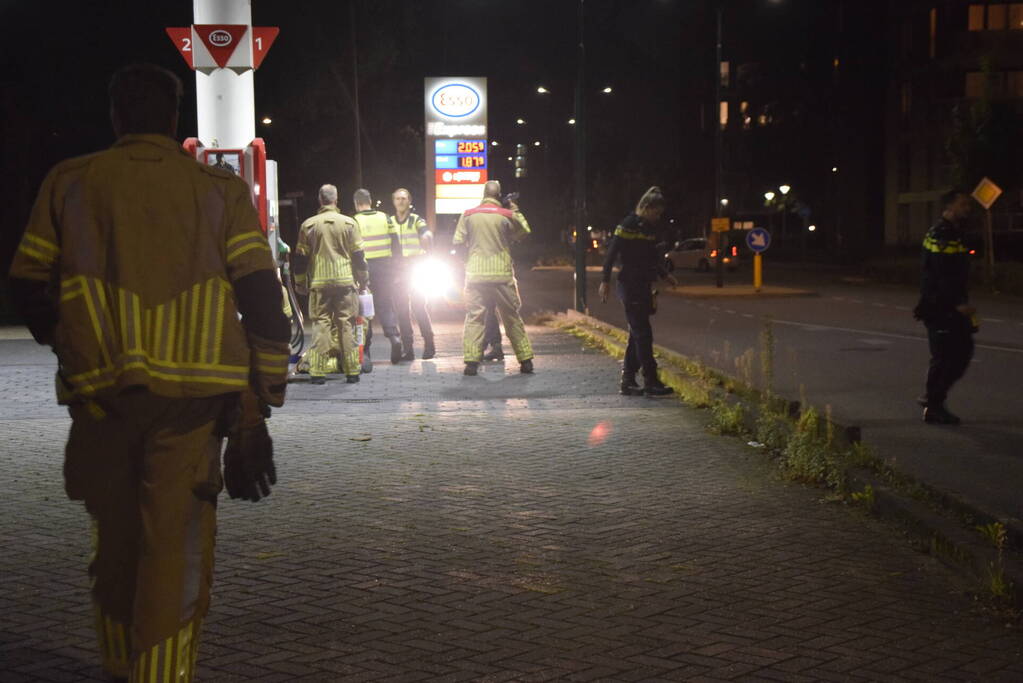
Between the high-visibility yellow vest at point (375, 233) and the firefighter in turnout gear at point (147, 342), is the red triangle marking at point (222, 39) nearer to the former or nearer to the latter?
the high-visibility yellow vest at point (375, 233)

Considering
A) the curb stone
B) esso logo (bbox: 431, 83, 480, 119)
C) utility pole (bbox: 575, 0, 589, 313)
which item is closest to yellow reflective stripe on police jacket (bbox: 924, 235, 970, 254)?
the curb stone

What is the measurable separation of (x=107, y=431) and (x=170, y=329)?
32cm

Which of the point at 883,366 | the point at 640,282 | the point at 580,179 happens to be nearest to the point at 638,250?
the point at 640,282

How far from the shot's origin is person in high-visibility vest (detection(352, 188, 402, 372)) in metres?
15.2

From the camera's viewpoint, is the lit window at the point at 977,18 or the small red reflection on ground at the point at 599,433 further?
the lit window at the point at 977,18

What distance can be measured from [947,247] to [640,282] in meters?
2.99

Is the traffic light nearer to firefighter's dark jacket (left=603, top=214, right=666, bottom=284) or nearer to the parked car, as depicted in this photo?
the parked car

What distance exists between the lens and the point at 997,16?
6594 cm

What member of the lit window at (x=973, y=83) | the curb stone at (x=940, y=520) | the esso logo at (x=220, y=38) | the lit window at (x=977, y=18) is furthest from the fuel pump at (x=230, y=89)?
the lit window at (x=977, y=18)

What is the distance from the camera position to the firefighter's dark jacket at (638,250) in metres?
12.8

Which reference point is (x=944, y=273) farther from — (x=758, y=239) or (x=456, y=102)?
(x=758, y=239)

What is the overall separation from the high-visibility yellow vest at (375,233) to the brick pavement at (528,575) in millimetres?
5339

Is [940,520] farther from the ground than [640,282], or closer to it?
closer to it

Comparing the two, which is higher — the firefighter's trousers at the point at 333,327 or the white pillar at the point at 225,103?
the white pillar at the point at 225,103
